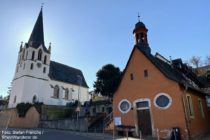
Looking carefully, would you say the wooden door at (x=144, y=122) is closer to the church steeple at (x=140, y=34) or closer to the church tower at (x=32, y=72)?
the church steeple at (x=140, y=34)

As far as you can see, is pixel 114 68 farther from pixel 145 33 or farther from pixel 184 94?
pixel 184 94

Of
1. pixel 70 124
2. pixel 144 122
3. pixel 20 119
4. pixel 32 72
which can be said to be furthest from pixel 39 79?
pixel 144 122

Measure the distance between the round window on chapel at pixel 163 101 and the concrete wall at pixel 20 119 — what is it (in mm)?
22767

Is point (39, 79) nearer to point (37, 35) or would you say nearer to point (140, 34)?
point (37, 35)

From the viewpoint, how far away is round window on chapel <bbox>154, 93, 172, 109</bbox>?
17.5 metres

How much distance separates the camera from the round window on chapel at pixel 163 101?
17.5 m

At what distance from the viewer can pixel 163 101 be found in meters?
17.9

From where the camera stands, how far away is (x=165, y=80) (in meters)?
18.2

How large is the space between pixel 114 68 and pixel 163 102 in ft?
78.4

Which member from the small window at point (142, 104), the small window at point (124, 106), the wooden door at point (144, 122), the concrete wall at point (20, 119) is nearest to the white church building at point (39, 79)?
the concrete wall at point (20, 119)

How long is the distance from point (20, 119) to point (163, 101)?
3012 centimetres

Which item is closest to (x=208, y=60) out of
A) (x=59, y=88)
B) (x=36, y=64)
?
(x=59, y=88)

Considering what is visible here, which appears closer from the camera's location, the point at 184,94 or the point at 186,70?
the point at 184,94

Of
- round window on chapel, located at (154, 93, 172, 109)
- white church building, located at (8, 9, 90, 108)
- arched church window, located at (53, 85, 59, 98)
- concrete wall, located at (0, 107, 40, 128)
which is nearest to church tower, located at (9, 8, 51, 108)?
white church building, located at (8, 9, 90, 108)
